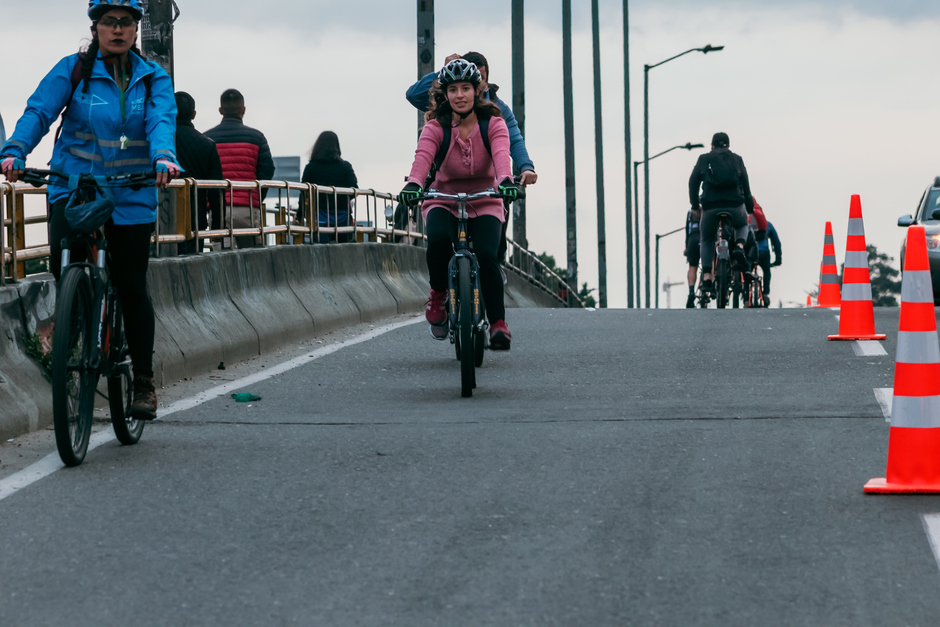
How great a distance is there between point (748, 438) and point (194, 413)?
115 inches

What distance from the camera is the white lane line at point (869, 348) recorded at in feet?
34.8

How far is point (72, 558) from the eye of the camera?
4.77 meters

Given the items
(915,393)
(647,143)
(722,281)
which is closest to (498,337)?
(915,393)

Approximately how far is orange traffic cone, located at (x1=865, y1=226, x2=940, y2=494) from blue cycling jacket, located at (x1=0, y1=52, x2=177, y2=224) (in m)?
3.07

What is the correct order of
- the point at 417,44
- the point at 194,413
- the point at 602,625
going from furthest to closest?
the point at 417,44 < the point at 194,413 < the point at 602,625

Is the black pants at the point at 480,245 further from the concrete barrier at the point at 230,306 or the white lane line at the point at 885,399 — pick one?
the white lane line at the point at 885,399

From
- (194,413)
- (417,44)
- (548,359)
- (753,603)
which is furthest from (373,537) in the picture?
(417,44)

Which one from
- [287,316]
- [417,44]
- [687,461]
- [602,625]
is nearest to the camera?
Result: [602,625]

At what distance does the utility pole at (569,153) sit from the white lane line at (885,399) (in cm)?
3100

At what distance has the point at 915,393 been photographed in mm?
5820

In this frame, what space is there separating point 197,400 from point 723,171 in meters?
9.21

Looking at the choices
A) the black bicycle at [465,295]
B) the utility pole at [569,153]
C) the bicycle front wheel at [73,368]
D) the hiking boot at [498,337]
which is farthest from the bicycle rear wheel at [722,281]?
the utility pole at [569,153]

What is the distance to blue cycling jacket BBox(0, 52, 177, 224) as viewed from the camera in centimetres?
647

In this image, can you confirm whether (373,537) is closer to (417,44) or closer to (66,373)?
(66,373)
